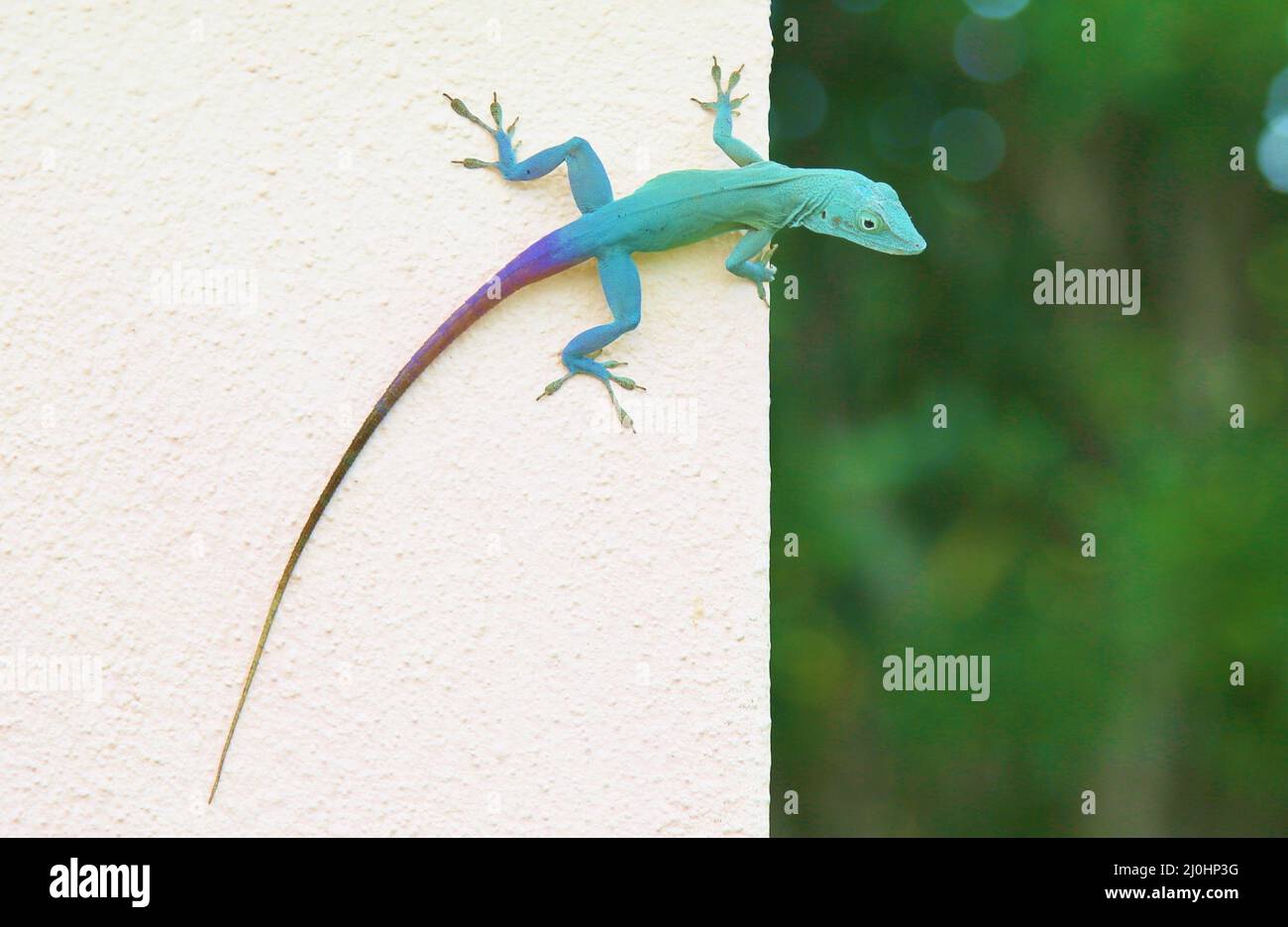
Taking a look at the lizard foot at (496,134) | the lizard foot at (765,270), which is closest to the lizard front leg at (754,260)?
the lizard foot at (765,270)

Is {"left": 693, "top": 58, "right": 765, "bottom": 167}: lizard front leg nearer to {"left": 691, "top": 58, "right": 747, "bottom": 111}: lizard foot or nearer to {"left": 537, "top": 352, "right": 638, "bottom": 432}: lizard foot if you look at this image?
{"left": 691, "top": 58, "right": 747, "bottom": 111}: lizard foot

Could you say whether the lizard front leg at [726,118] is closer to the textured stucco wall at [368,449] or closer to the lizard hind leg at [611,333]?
the textured stucco wall at [368,449]

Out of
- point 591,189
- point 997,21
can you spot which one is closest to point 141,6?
point 591,189

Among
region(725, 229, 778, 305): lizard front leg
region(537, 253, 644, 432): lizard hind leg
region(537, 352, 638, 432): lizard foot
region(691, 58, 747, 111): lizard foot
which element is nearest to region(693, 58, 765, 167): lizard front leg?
region(691, 58, 747, 111): lizard foot

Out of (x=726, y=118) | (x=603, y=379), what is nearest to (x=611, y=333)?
(x=603, y=379)

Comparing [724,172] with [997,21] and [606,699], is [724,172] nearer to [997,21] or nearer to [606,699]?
[606,699]

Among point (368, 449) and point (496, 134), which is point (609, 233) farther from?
point (368, 449)
